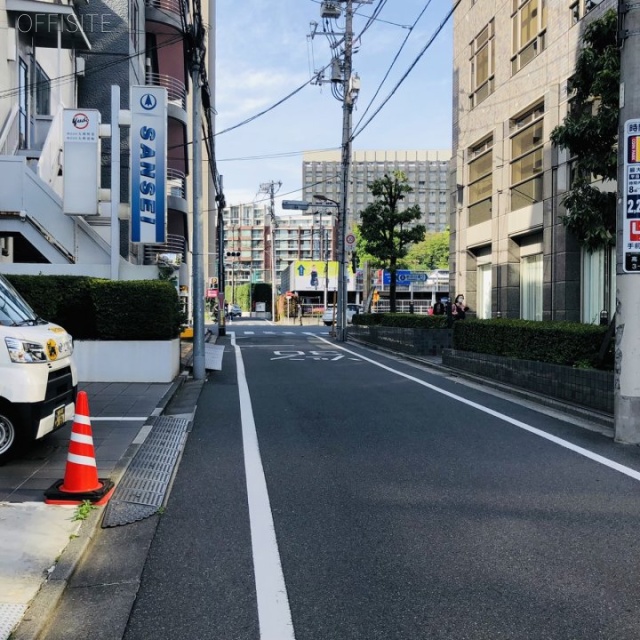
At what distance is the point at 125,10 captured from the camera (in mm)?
21953

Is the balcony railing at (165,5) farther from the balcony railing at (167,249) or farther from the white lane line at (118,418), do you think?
the white lane line at (118,418)

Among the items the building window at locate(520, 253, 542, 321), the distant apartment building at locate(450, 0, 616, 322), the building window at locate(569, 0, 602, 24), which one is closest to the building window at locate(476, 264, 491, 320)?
the distant apartment building at locate(450, 0, 616, 322)

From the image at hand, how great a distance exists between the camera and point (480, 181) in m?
24.2

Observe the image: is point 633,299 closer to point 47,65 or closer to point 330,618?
point 330,618

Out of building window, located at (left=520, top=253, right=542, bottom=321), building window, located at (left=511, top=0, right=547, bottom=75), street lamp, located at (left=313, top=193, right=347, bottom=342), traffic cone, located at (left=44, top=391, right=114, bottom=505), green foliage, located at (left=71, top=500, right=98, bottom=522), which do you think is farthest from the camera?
street lamp, located at (left=313, top=193, right=347, bottom=342)

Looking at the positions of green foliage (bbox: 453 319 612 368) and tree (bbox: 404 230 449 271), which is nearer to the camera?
green foliage (bbox: 453 319 612 368)

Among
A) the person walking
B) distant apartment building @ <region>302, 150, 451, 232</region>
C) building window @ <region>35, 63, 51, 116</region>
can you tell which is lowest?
the person walking

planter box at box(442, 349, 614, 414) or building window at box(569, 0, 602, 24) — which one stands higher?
building window at box(569, 0, 602, 24)

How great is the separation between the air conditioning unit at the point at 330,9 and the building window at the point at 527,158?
12.5 meters

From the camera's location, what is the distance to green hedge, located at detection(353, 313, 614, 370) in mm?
10188

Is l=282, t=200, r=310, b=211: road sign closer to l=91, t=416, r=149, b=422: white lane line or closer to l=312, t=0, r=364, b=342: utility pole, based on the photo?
l=312, t=0, r=364, b=342: utility pole

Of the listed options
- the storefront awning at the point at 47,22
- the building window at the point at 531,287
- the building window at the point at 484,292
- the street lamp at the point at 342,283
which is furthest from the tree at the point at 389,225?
the storefront awning at the point at 47,22

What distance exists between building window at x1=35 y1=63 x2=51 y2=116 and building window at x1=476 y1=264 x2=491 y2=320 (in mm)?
15497

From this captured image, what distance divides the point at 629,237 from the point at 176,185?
23.7 metres
